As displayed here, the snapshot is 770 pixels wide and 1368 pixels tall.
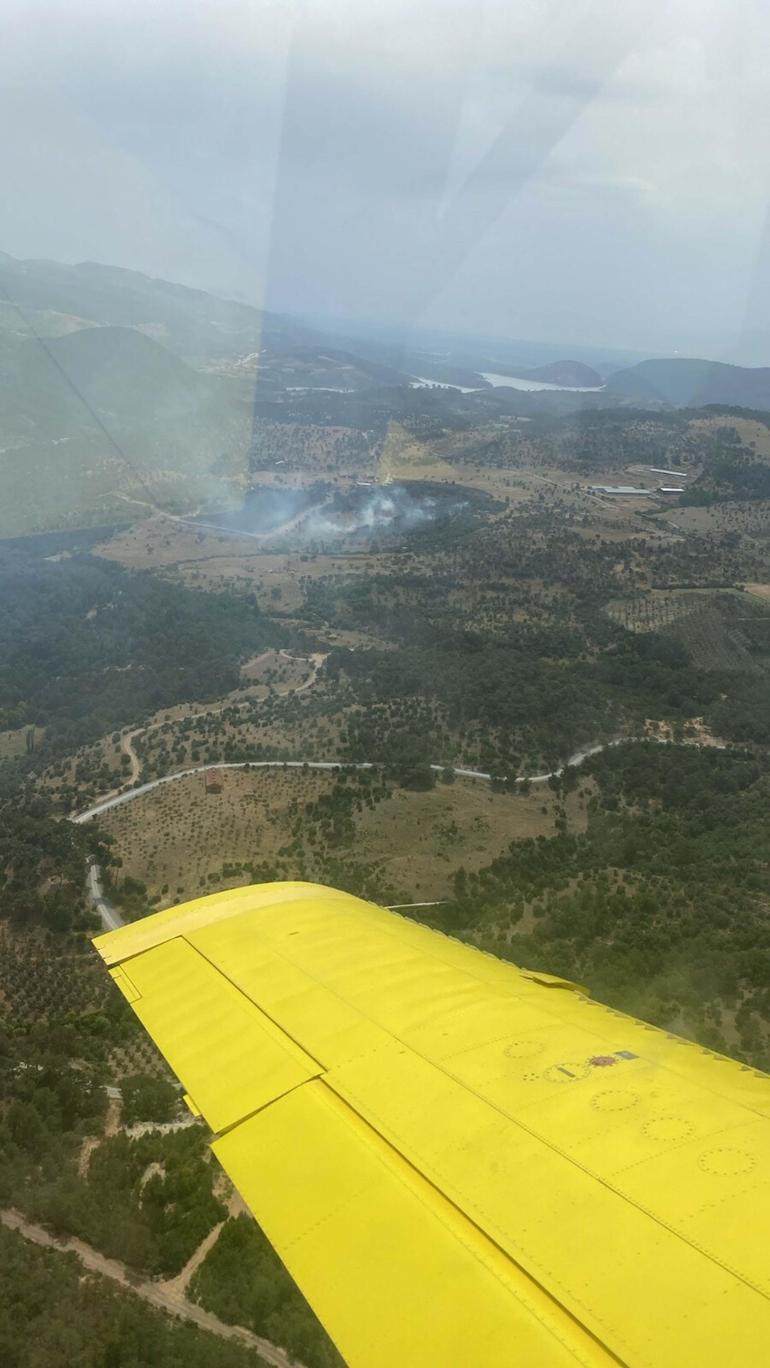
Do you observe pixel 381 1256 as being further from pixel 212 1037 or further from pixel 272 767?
pixel 272 767

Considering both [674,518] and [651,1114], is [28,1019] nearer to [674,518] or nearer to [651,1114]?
[651,1114]

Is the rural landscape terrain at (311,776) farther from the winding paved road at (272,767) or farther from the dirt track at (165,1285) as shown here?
the winding paved road at (272,767)

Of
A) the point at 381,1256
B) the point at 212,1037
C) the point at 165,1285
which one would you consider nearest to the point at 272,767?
the point at 165,1285

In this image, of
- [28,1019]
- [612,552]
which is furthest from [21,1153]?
[612,552]

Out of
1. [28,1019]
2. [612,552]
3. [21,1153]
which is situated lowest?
[28,1019]

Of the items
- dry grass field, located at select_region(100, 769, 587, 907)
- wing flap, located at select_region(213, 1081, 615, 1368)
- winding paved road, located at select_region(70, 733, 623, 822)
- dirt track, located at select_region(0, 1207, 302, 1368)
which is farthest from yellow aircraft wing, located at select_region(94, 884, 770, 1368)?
winding paved road, located at select_region(70, 733, 623, 822)
